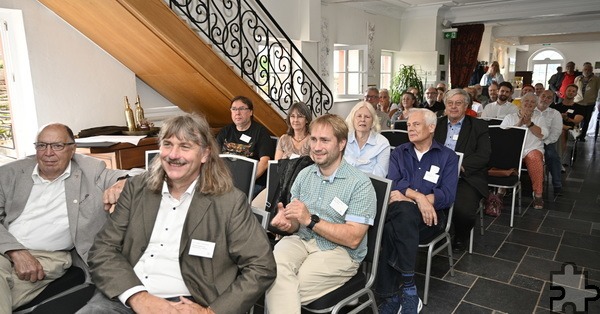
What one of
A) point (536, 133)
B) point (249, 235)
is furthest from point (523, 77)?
point (249, 235)

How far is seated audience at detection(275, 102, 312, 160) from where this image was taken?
135 inches

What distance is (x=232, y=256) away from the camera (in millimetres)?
1606

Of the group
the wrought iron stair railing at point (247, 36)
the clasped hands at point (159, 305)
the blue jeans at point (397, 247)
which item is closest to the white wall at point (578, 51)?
the wrought iron stair railing at point (247, 36)

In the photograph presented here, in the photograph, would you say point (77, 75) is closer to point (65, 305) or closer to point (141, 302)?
point (65, 305)

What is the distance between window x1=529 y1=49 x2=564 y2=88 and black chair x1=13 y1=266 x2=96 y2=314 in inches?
837

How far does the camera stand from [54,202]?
2035 millimetres

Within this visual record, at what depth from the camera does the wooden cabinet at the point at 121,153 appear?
11.5ft

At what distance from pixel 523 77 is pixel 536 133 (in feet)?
37.8

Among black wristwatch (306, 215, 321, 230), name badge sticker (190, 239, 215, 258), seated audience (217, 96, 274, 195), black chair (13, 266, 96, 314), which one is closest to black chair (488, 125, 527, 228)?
seated audience (217, 96, 274, 195)

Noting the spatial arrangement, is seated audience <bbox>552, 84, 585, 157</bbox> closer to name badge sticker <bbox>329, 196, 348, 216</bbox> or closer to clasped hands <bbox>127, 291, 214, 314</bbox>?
name badge sticker <bbox>329, 196, 348, 216</bbox>

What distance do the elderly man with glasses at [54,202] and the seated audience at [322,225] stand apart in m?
0.88

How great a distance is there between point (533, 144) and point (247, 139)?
11.0ft

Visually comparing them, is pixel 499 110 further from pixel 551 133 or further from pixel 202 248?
pixel 202 248

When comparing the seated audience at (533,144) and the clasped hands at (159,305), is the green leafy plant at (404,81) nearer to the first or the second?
the seated audience at (533,144)
